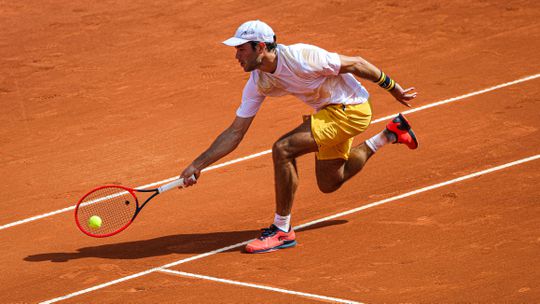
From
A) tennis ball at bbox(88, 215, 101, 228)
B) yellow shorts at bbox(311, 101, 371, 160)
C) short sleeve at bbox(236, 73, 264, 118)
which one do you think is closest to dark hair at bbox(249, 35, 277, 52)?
short sleeve at bbox(236, 73, 264, 118)

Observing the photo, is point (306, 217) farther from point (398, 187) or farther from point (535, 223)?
point (535, 223)

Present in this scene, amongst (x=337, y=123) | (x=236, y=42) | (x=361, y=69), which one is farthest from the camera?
(x=337, y=123)

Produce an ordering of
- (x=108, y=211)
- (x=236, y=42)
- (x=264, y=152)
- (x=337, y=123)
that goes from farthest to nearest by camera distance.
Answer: (x=264, y=152)
(x=108, y=211)
(x=337, y=123)
(x=236, y=42)

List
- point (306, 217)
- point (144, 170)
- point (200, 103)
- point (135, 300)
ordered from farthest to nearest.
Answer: point (200, 103) → point (144, 170) → point (306, 217) → point (135, 300)

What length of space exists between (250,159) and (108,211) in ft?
7.02

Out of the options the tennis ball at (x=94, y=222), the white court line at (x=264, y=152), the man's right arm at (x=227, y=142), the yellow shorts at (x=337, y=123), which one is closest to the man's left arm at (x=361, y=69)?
the yellow shorts at (x=337, y=123)

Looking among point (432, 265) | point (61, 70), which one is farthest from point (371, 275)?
point (61, 70)

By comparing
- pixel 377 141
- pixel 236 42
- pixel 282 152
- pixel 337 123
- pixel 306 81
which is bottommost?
pixel 377 141

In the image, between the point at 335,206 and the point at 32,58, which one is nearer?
the point at 335,206

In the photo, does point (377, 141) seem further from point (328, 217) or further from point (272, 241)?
point (272, 241)

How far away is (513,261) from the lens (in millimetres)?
8805

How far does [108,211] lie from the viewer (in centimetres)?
1038

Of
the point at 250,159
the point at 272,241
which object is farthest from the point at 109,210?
the point at 250,159

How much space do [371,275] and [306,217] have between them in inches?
66.2
